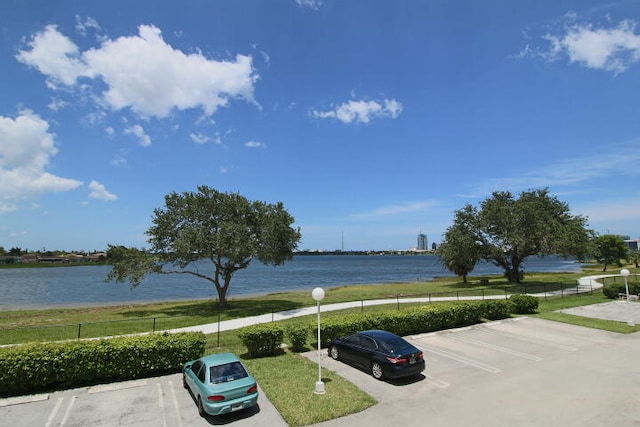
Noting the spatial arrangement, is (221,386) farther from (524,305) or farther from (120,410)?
(524,305)

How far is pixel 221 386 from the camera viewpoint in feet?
33.5

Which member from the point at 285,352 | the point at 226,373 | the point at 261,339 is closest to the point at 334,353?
the point at 285,352

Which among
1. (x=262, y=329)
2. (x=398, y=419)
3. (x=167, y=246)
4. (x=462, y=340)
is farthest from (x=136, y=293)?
(x=398, y=419)

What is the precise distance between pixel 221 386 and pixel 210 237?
824 inches

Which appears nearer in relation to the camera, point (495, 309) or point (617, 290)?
point (495, 309)

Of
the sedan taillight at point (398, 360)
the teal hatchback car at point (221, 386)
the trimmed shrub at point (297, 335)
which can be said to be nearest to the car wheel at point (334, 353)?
the trimmed shrub at point (297, 335)

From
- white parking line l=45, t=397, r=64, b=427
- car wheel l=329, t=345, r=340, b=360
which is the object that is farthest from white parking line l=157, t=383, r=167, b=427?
car wheel l=329, t=345, r=340, b=360

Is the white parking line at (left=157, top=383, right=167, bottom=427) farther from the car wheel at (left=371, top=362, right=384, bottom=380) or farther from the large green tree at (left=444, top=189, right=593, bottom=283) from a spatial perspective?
the large green tree at (left=444, top=189, right=593, bottom=283)

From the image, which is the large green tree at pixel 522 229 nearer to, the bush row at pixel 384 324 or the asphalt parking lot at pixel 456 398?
the bush row at pixel 384 324

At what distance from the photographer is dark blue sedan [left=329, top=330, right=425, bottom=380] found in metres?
12.7

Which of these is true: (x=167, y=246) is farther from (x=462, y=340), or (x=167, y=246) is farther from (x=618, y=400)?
(x=618, y=400)

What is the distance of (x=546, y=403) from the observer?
36.1 feet

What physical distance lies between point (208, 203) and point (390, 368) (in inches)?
893

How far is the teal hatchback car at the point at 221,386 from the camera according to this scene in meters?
9.98
